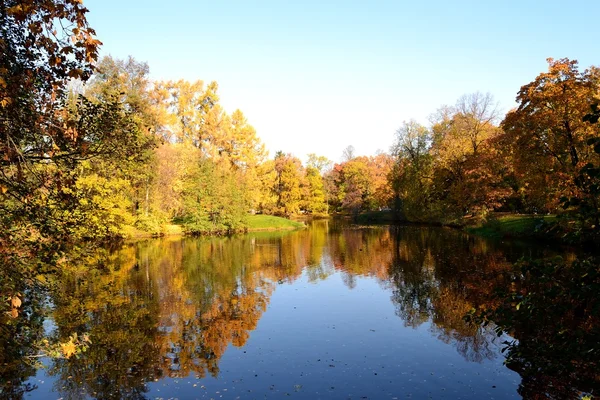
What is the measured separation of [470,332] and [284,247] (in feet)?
77.5

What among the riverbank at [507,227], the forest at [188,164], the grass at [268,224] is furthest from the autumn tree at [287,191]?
the riverbank at [507,227]

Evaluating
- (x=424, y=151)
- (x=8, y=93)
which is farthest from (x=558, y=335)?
(x=424, y=151)

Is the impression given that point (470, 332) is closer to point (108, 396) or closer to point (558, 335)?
point (558, 335)

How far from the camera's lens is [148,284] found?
A: 21.4 m

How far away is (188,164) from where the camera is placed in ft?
156

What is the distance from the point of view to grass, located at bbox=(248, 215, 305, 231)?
177 ft

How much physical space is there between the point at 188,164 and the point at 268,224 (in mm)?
13924

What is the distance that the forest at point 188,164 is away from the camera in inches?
226

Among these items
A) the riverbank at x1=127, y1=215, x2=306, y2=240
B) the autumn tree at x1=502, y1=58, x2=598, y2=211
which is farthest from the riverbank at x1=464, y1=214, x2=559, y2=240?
the riverbank at x1=127, y1=215, x2=306, y2=240

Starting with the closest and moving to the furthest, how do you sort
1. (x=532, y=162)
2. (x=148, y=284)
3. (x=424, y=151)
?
(x=148, y=284) < (x=532, y=162) < (x=424, y=151)

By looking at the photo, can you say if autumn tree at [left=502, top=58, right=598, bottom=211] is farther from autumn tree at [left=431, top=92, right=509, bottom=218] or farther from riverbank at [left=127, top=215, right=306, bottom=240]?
riverbank at [left=127, top=215, right=306, bottom=240]

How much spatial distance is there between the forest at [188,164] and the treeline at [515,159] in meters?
0.09

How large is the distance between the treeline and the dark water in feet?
14.7

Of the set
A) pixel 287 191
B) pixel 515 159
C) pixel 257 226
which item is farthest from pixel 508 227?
pixel 287 191
